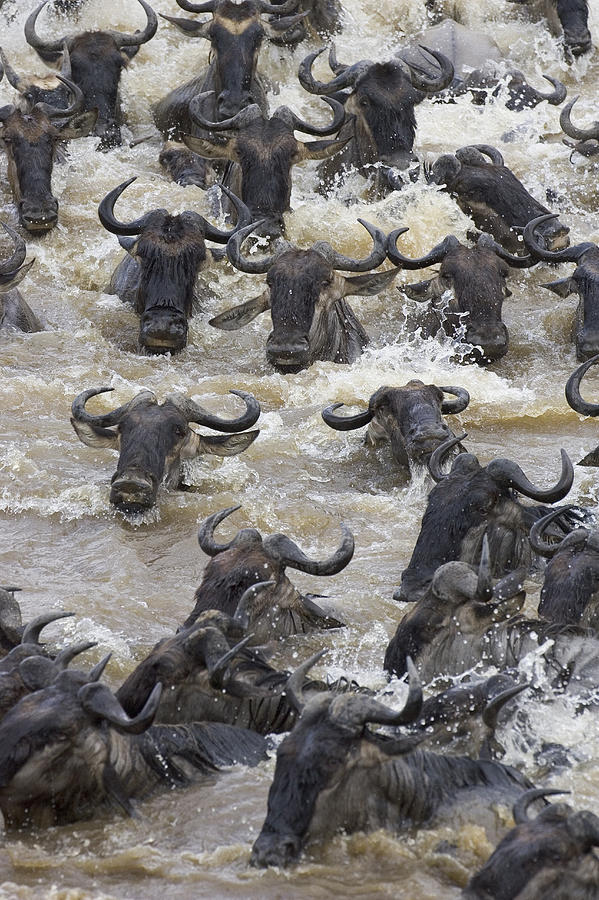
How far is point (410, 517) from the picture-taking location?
33.4 feet

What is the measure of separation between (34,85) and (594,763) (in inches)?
525

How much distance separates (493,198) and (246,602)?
27.6ft

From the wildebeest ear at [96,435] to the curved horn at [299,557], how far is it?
114 inches

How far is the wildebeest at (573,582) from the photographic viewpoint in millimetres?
7836

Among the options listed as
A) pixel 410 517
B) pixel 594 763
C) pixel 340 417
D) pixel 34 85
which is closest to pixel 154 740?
pixel 594 763

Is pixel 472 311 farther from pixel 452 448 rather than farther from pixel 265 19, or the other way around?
pixel 265 19

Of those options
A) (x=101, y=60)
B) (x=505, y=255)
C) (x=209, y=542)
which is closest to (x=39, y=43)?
(x=101, y=60)

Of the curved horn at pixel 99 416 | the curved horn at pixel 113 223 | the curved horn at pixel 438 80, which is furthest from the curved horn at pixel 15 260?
the curved horn at pixel 438 80

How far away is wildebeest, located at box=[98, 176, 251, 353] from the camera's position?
13328mm

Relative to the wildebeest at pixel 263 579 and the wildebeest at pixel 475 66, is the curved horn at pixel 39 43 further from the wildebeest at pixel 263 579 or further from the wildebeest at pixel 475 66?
the wildebeest at pixel 263 579

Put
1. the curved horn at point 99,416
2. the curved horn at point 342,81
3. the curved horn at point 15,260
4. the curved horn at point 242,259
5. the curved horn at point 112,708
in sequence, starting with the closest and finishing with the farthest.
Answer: the curved horn at point 112,708
the curved horn at point 99,416
the curved horn at point 242,259
the curved horn at point 15,260
the curved horn at point 342,81

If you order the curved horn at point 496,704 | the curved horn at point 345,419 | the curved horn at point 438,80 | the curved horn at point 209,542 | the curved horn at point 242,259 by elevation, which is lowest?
the curved horn at point 345,419

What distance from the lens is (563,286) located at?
1352 centimetres

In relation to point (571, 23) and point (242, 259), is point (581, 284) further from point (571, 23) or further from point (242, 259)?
point (571, 23)
